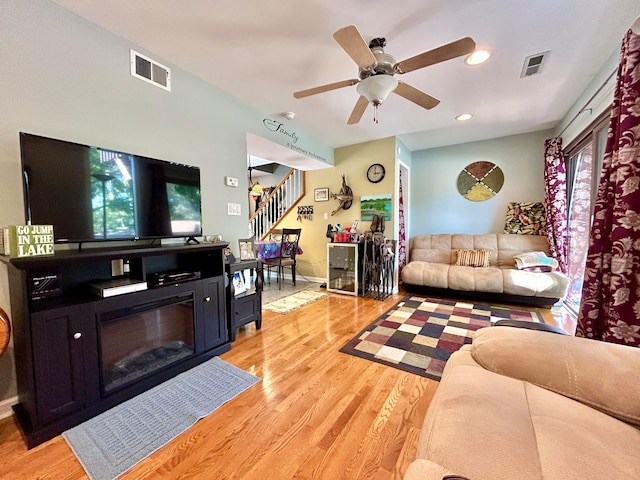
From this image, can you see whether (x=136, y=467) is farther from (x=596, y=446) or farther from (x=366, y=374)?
(x=596, y=446)

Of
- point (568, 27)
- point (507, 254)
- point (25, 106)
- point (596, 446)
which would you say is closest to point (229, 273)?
point (25, 106)

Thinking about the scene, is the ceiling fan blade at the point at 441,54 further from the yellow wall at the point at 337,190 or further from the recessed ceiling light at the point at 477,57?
the yellow wall at the point at 337,190

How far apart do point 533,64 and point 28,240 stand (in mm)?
3758

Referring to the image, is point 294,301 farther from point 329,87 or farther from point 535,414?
point 535,414

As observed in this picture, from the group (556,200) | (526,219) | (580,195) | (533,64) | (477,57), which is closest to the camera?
(477,57)

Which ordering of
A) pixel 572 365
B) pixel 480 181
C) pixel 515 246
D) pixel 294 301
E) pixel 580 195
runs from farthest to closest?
pixel 480 181
pixel 515 246
pixel 294 301
pixel 580 195
pixel 572 365

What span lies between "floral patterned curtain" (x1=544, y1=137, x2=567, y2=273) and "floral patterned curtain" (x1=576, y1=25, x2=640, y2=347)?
2.35 m

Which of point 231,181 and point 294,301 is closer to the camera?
point 231,181

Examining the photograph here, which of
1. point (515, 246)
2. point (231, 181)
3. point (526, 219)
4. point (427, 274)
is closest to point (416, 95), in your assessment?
point (231, 181)

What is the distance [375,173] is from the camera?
168 inches

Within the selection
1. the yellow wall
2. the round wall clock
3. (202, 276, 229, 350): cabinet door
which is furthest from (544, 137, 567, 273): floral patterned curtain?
(202, 276, 229, 350): cabinet door

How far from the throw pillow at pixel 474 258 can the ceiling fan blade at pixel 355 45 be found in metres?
3.37

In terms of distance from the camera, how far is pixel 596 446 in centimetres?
72

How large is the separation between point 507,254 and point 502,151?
1705 millimetres
